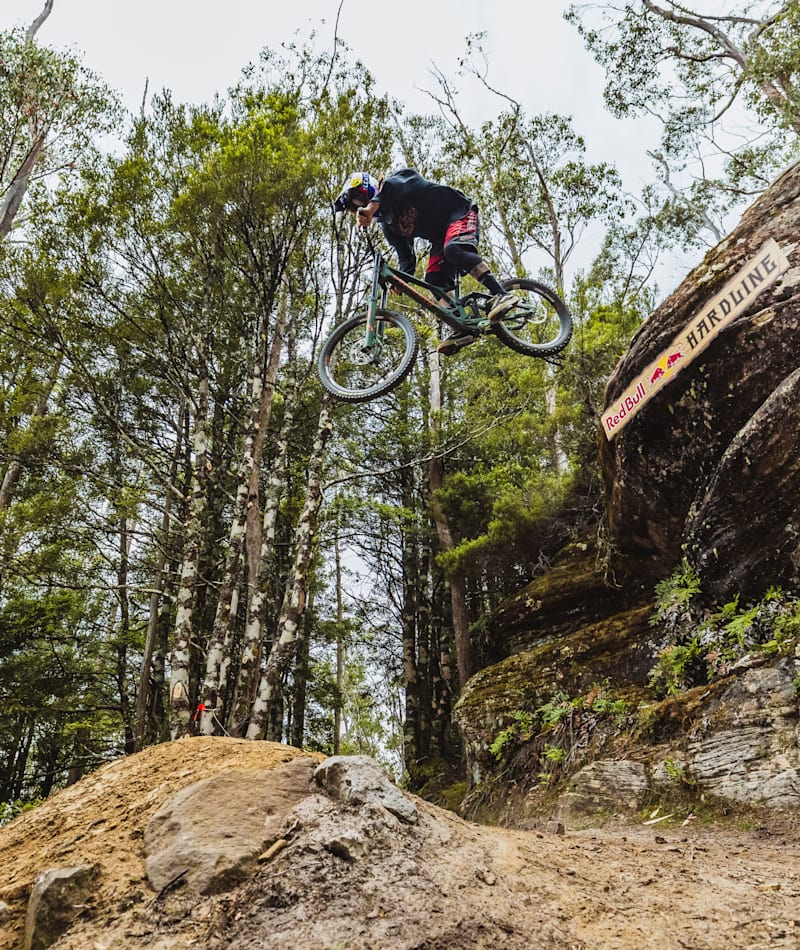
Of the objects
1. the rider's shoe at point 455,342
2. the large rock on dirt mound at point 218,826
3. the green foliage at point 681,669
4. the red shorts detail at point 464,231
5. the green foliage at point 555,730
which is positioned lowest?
the large rock on dirt mound at point 218,826

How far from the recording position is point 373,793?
2932 millimetres

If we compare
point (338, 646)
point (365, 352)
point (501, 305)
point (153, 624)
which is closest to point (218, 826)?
point (365, 352)

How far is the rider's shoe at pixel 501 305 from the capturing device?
5878 mm

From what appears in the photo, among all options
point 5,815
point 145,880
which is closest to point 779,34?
point 145,880

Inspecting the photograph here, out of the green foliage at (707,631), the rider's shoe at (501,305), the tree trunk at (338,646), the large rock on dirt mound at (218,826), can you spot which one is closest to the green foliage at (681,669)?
the green foliage at (707,631)

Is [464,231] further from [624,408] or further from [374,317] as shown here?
[624,408]

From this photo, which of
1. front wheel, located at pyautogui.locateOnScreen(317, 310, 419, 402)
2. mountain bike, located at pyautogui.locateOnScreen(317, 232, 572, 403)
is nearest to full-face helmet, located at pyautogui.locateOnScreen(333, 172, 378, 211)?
mountain bike, located at pyautogui.locateOnScreen(317, 232, 572, 403)

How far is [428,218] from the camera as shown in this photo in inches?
239

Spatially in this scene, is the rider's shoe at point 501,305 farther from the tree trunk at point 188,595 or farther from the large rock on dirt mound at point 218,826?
the tree trunk at point 188,595

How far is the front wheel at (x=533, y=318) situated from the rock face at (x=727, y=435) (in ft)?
4.61

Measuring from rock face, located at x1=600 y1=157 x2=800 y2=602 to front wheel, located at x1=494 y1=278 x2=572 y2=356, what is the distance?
1.40 m

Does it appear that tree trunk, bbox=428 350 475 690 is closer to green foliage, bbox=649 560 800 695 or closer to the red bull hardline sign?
the red bull hardline sign

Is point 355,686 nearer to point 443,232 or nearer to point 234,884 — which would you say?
point 443,232

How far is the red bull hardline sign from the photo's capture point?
19.6ft
